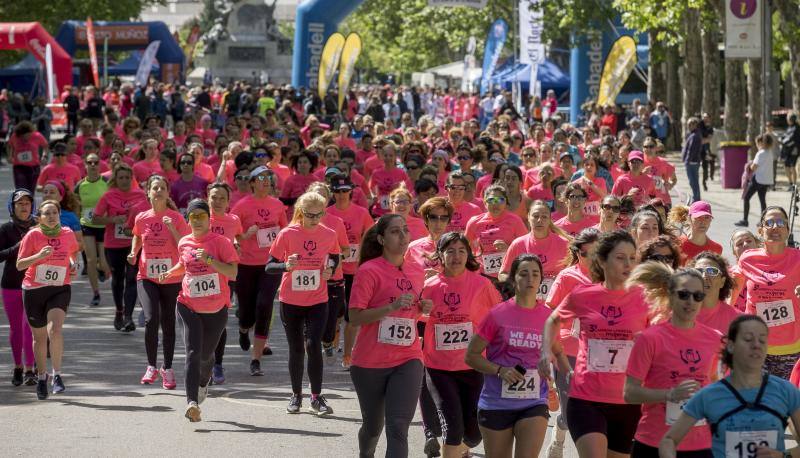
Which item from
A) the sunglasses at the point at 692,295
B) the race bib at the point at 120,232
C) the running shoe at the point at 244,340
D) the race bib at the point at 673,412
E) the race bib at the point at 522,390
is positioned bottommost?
the running shoe at the point at 244,340

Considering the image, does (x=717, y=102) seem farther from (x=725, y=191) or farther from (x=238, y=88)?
(x=238, y=88)

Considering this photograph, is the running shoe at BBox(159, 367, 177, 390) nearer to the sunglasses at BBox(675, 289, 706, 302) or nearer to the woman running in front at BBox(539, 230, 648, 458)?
the woman running in front at BBox(539, 230, 648, 458)

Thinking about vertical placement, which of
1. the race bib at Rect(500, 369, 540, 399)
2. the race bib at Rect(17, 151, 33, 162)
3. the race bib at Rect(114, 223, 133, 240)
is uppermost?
the race bib at Rect(17, 151, 33, 162)

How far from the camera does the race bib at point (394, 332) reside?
7.99 metres

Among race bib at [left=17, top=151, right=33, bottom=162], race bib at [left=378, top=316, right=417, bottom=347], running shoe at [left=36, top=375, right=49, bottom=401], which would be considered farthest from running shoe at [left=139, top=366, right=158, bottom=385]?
race bib at [left=17, top=151, right=33, bottom=162]

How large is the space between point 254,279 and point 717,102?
96.6 feet

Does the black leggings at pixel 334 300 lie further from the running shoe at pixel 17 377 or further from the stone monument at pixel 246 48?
the stone monument at pixel 246 48

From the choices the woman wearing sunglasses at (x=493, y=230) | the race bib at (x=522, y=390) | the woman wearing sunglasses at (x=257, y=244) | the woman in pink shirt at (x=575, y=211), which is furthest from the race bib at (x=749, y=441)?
the woman wearing sunglasses at (x=257, y=244)

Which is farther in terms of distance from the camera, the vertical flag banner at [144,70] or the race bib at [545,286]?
the vertical flag banner at [144,70]

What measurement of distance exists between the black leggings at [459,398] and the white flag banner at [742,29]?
788 inches

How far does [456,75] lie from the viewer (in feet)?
240

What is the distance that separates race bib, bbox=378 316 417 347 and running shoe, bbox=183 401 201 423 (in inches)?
95.3

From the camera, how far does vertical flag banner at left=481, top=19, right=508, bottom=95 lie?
45969 millimetres

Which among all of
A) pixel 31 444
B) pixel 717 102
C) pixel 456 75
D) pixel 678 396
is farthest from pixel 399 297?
pixel 456 75
